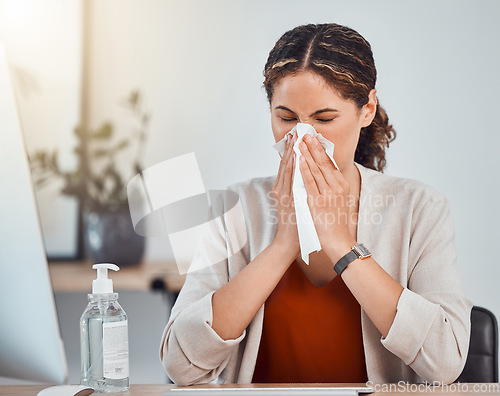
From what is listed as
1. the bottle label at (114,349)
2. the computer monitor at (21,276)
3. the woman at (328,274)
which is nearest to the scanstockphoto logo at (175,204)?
the woman at (328,274)

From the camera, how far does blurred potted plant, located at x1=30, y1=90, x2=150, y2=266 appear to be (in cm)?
154

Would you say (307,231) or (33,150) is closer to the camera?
(307,231)

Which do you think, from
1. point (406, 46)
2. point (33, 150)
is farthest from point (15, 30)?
point (406, 46)

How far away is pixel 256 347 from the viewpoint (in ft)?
3.53

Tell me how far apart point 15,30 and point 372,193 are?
3.74ft

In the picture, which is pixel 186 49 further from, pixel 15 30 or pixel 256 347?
pixel 256 347

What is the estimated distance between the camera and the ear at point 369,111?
1209 millimetres

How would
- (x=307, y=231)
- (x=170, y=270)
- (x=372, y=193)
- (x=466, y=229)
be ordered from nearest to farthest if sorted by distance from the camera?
1. (x=307, y=231)
2. (x=372, y=193)
3. (x=466, y=229)
4. (x=170, y=270)

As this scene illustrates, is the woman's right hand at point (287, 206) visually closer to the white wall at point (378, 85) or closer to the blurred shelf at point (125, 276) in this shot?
the white wall at point (378, 85)

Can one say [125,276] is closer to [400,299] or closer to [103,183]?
[103,183]

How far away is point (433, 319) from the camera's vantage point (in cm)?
93

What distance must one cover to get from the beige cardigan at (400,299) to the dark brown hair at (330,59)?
19 cm

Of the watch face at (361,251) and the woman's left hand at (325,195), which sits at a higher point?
the woman's left hand at (325,195)

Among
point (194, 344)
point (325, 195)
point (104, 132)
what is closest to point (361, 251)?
point (325, 195)
